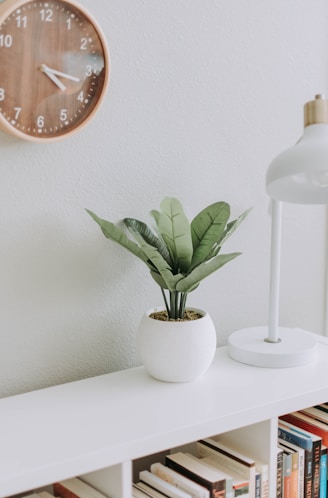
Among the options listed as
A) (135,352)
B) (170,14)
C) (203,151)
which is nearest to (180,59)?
(170,14)

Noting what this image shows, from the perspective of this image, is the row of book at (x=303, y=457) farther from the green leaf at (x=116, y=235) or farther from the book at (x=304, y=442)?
the green leaf at (x=116, y=235)

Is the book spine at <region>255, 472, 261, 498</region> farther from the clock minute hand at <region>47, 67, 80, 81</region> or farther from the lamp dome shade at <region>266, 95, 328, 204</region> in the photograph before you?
the clock minute hand at <region>47, 67, 80, 81</region>

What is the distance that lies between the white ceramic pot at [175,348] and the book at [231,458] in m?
0.15

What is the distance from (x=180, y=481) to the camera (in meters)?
1.29

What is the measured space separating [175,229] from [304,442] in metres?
0.54

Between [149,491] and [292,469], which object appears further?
[292,469]

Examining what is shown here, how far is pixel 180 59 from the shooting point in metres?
1.59

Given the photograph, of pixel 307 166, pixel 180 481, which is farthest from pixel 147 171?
pixel 180 481

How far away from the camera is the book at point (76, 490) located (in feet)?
4.00

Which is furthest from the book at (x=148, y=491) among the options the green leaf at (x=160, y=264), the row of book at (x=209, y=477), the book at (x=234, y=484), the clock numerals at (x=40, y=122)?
the clock numerals at (x=40, y=122)

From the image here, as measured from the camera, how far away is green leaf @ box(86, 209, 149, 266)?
1398 mm

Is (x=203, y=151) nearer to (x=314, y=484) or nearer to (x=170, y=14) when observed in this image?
(x=170, y=14)

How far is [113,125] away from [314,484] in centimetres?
92

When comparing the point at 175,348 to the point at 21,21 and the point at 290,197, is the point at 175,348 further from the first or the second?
the point at 21,21
